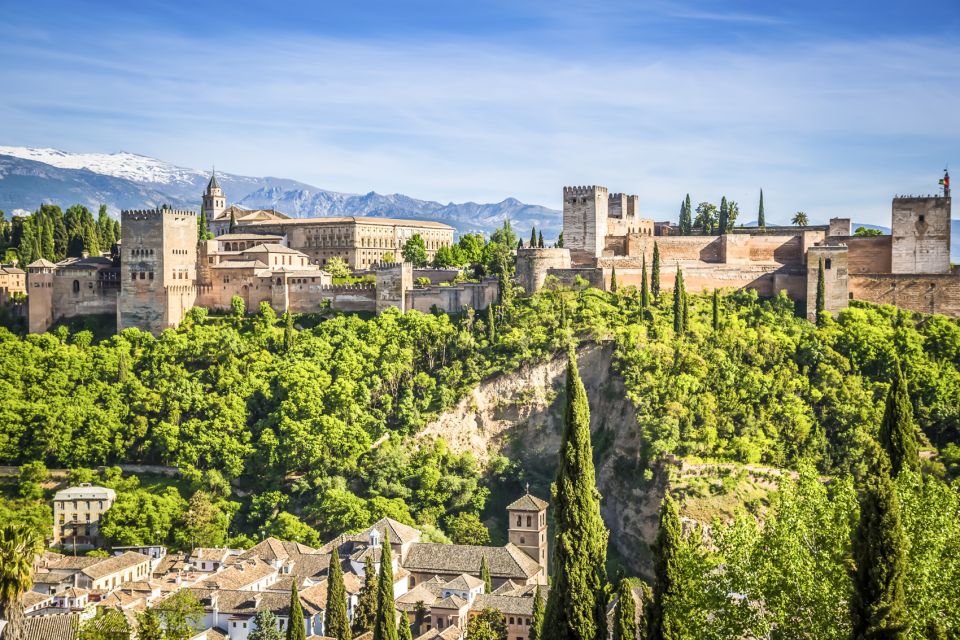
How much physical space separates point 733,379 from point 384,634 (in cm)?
2655

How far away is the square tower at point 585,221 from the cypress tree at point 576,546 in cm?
4322

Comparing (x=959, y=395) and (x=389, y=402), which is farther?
(x=389, y=402)

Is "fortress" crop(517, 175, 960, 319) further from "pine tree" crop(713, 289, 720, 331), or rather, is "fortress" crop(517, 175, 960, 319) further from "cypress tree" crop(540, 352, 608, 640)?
"cypress tree" crop(540, 352, 608, 640)

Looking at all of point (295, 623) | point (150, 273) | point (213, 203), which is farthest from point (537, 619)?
point (213, 203)

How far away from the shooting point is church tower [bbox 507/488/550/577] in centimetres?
5381

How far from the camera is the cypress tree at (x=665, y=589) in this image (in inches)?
981

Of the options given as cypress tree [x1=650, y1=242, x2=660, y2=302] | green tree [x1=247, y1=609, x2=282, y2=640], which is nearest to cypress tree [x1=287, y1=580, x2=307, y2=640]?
green tree [x1=247, y1=609, x2=282, y2=640]

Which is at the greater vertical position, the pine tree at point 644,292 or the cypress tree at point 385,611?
the pine tree at point 644,292

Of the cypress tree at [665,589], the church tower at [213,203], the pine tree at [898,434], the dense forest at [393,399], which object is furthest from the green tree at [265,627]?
the church tower at [213,203]

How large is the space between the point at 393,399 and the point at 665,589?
131 ft

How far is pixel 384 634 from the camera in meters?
40.8

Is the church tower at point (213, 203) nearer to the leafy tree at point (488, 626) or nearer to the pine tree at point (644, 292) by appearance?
the pine tree at point (644, 292)

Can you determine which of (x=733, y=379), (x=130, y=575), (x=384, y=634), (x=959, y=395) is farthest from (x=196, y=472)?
(x=959, y=395)

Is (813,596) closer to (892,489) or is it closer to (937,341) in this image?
(892,489)
